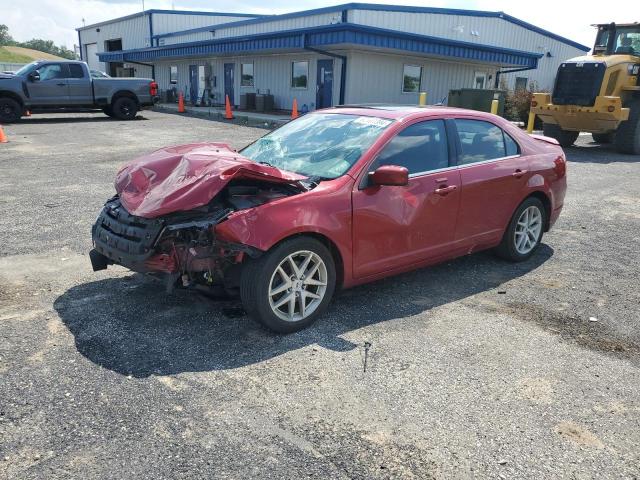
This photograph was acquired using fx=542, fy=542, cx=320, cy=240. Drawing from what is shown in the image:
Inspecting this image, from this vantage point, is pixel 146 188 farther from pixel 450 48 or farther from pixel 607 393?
pixel 450 48

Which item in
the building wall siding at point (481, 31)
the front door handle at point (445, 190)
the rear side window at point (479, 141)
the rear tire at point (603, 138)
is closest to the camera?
the front door handle at point (445, 190)

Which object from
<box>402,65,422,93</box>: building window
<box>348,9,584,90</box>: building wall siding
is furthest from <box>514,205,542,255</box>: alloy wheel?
<box>402,65,422,93</box>: building window

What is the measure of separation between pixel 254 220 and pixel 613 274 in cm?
391

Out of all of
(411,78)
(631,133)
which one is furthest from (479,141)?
(411,78)

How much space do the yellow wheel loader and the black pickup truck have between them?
14536 millimetres

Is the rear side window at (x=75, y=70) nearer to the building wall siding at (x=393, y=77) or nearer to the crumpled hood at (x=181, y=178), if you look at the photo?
the building wall siding at (x=393, y=77)

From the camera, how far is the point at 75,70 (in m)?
19.4

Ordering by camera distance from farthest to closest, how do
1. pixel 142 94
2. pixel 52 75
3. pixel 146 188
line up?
1. pixel 142 94
2. pixel 52 75
3. pixel 146 188

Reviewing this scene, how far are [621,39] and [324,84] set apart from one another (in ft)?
36.3

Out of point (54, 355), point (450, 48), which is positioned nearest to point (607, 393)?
point (54, 355)

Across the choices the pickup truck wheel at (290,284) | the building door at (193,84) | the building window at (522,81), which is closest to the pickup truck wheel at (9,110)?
the building door at (193,84)

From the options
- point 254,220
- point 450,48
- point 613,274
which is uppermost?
point 450,48

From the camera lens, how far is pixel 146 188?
4.02m

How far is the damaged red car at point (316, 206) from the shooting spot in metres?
3.71
